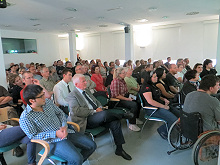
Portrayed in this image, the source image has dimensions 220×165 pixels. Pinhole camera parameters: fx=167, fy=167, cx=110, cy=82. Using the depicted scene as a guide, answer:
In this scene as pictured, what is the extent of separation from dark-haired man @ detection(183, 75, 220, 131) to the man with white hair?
98 cm

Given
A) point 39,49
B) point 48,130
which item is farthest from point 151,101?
point 39,49

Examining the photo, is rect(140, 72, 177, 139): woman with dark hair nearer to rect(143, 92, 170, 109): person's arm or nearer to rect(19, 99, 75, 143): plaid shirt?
rect(143, 92, 170, 109): person's arm

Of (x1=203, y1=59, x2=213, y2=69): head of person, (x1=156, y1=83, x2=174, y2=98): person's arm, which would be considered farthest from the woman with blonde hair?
(x1=203, y1=59, x2=213, y2=69): head of person

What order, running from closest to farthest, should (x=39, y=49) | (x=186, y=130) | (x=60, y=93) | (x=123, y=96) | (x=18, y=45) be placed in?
(x=186, y=130) → (x=60, y=93) → (x=123, y=96) → (x=18, y=45) → (x=39, y=49)

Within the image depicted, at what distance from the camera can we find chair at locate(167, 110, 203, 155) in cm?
189

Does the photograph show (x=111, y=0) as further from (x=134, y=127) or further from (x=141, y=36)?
(x=141, y=36)

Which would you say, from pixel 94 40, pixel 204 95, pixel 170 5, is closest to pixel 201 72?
pixel 170 5

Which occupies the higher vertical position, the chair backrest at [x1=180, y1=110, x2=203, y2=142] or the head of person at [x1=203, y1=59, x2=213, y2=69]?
the head of person at [x1=203, y1=59, x2=213, y2=69]

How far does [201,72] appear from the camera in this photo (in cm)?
472

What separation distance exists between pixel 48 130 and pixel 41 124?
102mm

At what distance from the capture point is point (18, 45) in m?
10.1

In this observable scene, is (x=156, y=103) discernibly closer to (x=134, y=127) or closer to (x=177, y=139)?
(x=177, y=139)

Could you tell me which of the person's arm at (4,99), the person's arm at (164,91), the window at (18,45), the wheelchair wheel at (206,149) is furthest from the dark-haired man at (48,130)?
the window at (18,45)

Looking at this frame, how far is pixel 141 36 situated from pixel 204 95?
809cm
